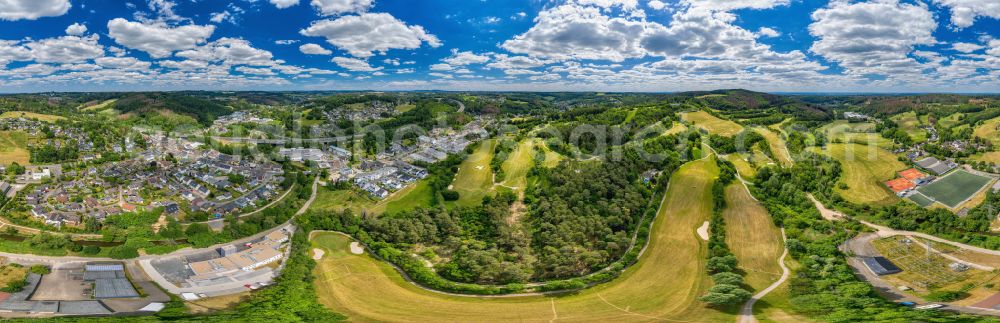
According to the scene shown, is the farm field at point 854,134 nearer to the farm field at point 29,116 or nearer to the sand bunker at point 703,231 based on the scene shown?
the sand bunker at point 703,231

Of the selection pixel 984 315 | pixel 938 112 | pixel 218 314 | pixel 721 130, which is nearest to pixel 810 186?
pixel 721 130

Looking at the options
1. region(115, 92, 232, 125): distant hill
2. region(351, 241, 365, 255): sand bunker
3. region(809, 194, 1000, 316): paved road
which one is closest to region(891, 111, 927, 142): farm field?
region(809, 194, 1000, 316): paved road

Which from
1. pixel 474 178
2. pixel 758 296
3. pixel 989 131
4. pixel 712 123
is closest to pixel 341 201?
pixel 474 178

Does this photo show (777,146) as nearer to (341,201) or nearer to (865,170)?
(865,170)

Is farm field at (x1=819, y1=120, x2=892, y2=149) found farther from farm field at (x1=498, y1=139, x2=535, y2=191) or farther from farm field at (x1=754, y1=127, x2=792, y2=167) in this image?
farm field at (x1=498, y1=139, x2=535, y2=191)

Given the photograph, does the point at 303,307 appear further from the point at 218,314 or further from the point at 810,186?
the point at 810,186

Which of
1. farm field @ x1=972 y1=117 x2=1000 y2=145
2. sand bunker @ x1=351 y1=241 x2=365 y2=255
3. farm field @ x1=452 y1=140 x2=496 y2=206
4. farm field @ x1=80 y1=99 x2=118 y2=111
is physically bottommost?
sand bunker @ x1=351 y1=241 x2=365 y2=255
